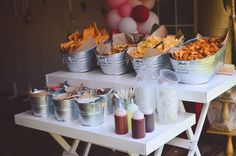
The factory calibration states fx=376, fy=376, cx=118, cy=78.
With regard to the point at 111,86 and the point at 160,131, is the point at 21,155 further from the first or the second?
the point at 160,131

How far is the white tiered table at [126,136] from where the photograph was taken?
1.61 meters

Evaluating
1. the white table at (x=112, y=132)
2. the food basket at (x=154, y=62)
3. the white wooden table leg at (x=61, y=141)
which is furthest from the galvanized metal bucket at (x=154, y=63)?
the white wooden table leg at (x=61, y=141)

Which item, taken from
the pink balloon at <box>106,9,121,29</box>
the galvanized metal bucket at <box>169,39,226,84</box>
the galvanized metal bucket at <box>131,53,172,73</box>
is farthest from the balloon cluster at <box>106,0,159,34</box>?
the galvanized metal bucket at <box>169,39,226,84</box>

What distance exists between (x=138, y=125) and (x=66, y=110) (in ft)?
1.43

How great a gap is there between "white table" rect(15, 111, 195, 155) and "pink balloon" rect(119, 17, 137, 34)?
4.46ft

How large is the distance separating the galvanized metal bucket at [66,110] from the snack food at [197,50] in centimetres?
58

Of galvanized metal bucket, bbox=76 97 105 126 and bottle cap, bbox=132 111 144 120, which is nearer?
bottle cap, bbox=132 111 144 120

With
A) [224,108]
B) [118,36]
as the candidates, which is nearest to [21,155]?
[118,36]

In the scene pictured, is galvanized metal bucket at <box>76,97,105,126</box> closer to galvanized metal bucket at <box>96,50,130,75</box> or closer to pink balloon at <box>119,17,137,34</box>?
galvanized metal bucket at <box>96,50,130,75</box>

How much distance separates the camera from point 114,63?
2.17 meters

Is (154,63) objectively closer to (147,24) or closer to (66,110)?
(66,110)

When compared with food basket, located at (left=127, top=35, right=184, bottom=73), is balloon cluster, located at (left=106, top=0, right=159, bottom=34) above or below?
above

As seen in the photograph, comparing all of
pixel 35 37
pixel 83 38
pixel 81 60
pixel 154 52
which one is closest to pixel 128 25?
pixel 83 38

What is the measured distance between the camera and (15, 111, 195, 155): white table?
5.19 feet
